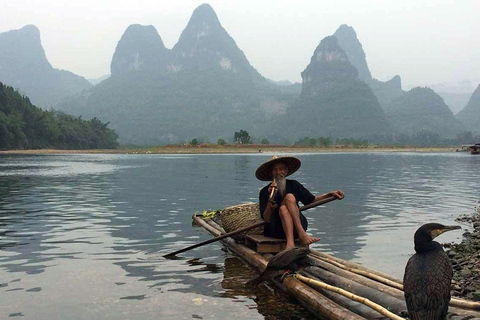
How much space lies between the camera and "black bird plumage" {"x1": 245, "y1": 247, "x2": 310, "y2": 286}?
758 cm

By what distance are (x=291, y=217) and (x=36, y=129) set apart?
111 meters

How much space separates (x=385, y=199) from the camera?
23.6 metres

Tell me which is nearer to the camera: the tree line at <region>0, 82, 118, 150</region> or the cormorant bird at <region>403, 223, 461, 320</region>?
the cormorant bird at <region>403, 223, 461, 320</region>

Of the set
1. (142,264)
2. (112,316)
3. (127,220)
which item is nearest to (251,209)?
(142,264)

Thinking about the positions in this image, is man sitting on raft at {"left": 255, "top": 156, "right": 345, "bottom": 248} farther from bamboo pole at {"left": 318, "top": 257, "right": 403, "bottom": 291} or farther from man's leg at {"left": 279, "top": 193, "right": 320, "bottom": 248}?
bamboo pole at {"left": 318, "top": 257, "right": 403, "bottom": 291}

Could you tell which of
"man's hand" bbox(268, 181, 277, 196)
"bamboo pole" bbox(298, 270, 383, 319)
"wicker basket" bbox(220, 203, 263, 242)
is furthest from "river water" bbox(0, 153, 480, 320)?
"man's hand" bbox(268, 181, 277, 196)

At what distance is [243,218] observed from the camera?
33.3 ft

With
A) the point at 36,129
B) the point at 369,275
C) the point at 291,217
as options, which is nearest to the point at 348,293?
the point at 369,275

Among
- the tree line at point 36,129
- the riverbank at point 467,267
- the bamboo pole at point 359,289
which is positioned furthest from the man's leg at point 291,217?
the tree line at point 36,129

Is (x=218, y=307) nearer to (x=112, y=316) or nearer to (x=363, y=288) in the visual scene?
(x=112, y=316)

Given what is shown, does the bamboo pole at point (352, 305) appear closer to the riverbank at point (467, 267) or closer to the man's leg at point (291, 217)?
the man's leg at point (291, 217)

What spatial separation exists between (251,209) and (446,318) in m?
5.73

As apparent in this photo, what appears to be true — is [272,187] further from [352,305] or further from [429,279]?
[429,279]

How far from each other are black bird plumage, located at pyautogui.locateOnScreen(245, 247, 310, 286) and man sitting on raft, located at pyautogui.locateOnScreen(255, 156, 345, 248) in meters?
0.63
